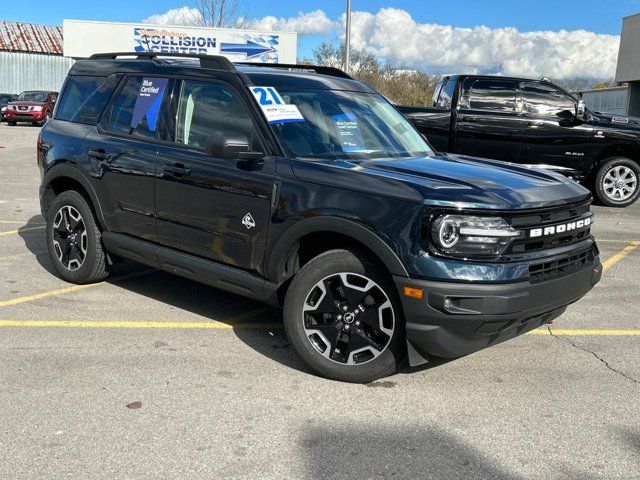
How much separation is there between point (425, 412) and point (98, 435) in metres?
1.71

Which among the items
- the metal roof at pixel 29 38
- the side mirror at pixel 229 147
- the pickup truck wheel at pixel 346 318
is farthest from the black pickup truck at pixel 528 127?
the metal roof at pixel 29 38

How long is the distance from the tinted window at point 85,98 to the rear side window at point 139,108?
0.19 meters

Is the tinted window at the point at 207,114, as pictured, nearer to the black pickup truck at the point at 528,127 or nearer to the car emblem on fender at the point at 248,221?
the car emblem on fender at the point at 248,221

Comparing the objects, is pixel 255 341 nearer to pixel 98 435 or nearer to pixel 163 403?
pixel 163 403

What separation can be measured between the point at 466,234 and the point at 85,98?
3811mm

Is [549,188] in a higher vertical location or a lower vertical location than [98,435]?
higher

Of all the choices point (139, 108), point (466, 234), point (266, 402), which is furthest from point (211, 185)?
point (466, 234)

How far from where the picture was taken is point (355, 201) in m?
3.81

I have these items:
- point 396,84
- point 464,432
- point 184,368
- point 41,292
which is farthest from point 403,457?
point 396,84

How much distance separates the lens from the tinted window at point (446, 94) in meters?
11.0

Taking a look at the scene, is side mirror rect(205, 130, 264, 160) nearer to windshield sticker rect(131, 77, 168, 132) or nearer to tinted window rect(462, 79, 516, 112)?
windshield sticker rect(131, 77, 168, 132)

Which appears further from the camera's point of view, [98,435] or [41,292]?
[41,292]

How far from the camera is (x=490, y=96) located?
10.9 meters

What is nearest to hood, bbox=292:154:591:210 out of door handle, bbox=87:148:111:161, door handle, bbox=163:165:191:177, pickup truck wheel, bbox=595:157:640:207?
door handle, bbox=163:165:191:177
